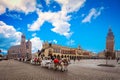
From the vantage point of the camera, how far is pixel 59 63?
2156 cm

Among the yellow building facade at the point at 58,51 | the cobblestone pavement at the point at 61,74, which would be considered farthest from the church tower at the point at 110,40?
the cobblestone pavement at the point at 61,74

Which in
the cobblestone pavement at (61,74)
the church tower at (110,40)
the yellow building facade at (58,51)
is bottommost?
the cobblestone pavement at (61,74)

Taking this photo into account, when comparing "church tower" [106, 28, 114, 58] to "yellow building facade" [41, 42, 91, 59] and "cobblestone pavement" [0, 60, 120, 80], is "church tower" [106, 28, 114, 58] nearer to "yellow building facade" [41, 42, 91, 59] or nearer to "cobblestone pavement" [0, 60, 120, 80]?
"yellow building facade" [41, 42, 91, 59]

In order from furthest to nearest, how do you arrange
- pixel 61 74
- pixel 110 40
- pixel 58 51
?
pixel 110 40 → pixel 58 51 → pixel 61 74

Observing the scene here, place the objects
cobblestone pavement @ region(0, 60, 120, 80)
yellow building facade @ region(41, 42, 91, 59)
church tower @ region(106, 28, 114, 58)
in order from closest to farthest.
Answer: cobblestone pavement @ region(0, 60, 120, 80)
yellow building facade @ region(41, 42, 91, 59)
church tower @ region(106, 28, 114, 58)

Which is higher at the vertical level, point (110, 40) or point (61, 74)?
point (110, 40)

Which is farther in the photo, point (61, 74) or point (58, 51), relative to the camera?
point (58, 51)

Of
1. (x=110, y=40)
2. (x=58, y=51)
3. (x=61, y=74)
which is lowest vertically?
(x=61, y=74)

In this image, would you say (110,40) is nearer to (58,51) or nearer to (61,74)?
(58,51)

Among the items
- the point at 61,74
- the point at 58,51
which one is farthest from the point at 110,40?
the point at 61,74

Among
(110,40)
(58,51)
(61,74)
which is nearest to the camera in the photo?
(61,74)

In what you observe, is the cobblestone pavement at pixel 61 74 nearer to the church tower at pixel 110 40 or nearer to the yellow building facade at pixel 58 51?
the yellow building facade at pixel 58 51

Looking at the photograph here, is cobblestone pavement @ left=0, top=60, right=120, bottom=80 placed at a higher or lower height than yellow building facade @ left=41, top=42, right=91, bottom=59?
lower

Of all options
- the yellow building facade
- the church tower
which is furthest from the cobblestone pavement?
the church tower
